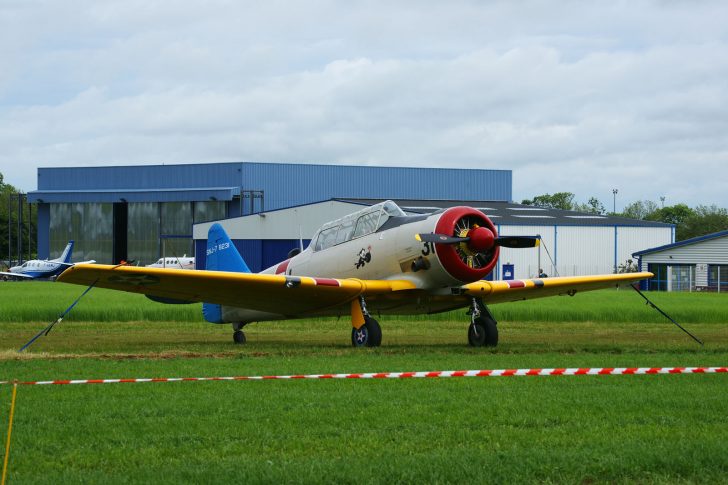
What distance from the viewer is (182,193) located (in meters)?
77.6

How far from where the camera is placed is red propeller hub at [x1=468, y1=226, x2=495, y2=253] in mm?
16969

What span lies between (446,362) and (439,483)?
749 centimetres

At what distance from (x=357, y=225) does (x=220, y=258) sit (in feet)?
15.0

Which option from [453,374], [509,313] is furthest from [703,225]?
[453,374]

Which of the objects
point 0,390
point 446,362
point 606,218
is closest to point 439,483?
point 0,390

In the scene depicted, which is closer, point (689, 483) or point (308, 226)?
point (689, 483)

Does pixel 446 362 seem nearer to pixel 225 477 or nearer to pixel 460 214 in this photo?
pixel 460 214

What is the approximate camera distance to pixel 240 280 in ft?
55.9

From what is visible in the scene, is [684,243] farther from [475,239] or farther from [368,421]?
[368,421]

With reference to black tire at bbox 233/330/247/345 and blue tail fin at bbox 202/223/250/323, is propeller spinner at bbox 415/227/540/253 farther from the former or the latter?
blue tail fin at bbox 202/223/250/323

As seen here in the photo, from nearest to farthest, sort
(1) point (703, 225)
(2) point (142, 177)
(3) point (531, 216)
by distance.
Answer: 1. (3) point (531, 216)
2. (2) point (142, 177)
3. (1) point (703, 225)

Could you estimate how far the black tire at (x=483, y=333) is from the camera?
1773 centimetres

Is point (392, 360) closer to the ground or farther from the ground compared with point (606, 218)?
closer to the ground

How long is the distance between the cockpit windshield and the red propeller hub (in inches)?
73.5
